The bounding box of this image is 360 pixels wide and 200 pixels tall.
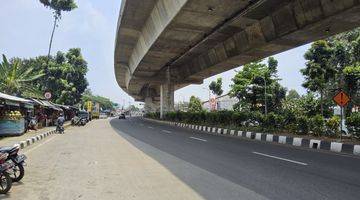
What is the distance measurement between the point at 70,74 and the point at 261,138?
2015 inches

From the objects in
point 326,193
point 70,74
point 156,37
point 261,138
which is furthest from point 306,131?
point 70,74

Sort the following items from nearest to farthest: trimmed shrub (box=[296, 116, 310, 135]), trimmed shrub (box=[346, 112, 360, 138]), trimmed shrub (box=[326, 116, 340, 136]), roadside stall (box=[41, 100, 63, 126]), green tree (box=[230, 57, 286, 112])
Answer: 1. trimmed shrub (box=[346, 112, 360, 138])
2. trimmed shrub (box=[326, 116, 340, 136])
3. trimmed shrub (box=[296, 116, 310, 135])
4. roadside stall (box=[41, 100, 63, 126])
5. green tree (box=[230, 57, 286, 112])

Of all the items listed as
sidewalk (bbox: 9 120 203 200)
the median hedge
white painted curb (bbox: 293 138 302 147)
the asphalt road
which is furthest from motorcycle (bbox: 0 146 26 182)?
the median hedge

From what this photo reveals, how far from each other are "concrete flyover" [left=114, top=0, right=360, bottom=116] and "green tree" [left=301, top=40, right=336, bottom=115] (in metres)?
11.5

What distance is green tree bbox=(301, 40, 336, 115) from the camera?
42.2 meters

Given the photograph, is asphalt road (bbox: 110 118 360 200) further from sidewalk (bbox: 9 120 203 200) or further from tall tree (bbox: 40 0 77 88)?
tall tree (bbox: 40 0 77 88)

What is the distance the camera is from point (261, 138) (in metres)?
23.3

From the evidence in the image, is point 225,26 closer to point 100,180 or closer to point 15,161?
point 100,180

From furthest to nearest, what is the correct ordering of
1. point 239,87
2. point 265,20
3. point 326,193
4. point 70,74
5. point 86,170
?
1. point 70,74
2. point 239,87
3. point 265,20
4. point 86,170
5. point 326,193

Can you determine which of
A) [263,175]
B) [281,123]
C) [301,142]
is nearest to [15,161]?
[263,175]

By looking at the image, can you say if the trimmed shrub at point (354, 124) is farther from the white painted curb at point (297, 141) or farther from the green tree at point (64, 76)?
the green tree at point (64, 76)

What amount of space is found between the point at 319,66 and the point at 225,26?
2186 cm

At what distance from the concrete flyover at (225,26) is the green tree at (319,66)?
11543 mm

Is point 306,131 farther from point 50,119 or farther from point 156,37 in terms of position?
point 50,119
